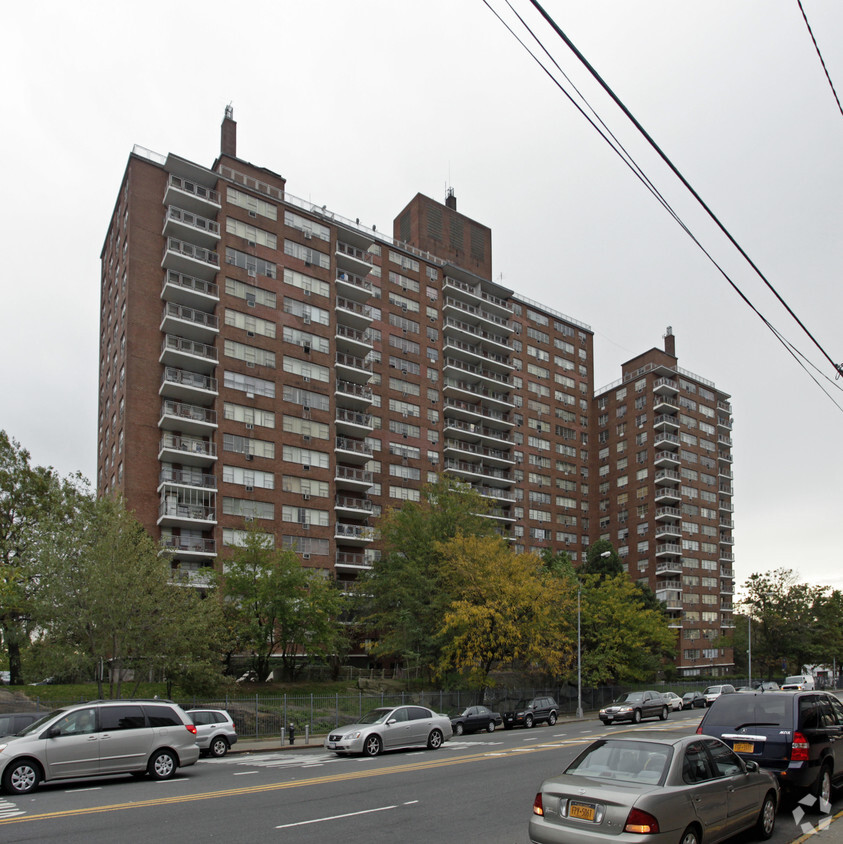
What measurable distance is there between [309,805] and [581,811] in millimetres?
6827

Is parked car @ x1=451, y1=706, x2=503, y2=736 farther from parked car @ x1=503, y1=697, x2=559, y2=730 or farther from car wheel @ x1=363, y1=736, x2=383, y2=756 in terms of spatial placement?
car wheel @ x1=363, y1=736, x2=383, y2=756

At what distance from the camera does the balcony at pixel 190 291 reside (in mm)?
57812

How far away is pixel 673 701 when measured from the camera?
45.5 m

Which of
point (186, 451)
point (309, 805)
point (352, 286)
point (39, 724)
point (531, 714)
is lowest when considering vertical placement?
point (531, 714)

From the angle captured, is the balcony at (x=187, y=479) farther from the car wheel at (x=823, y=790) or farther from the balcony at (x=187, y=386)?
the car wheel at (x=823, y=790)

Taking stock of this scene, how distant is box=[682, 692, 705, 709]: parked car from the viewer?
53.2 m

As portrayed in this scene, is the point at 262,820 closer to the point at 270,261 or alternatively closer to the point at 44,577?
the point at 44,577

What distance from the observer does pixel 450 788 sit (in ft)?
52.1

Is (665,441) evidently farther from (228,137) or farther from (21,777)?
(21,777)

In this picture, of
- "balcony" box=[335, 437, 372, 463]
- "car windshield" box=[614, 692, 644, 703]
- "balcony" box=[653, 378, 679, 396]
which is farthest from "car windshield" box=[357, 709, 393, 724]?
"balcony" box=[653, 378, 679, 396]

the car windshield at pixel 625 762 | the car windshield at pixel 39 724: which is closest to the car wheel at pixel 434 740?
the car windshield at pixel 39 724

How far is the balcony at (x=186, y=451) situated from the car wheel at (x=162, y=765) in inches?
1501

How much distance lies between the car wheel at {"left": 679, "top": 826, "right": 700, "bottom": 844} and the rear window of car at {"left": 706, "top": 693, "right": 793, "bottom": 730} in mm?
4674

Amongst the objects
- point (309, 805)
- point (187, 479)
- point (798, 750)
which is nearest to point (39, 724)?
point (309, 805)
